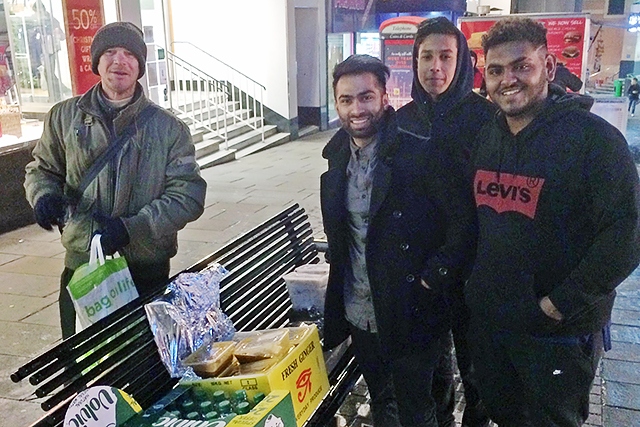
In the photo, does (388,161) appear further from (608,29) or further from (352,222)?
(608,29)

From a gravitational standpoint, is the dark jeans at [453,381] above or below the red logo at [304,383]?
below

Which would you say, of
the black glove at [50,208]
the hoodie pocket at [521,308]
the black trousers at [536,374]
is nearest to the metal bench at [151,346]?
the black glove at [50,208]

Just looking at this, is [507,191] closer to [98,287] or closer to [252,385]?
[252,385]

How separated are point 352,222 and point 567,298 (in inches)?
32.9

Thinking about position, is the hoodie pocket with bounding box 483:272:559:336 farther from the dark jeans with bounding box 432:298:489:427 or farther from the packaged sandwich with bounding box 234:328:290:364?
the packaged sandwich with bounding box 234:328:290:364

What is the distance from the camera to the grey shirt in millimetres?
2420

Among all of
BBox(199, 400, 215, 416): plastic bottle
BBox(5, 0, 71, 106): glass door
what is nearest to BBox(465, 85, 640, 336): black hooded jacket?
BBox(199, 400, 215, 416): plastic bottle

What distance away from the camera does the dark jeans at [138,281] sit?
110 inches

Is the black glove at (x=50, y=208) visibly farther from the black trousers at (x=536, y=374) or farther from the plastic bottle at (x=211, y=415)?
the black trousers at (x=536, y=374)

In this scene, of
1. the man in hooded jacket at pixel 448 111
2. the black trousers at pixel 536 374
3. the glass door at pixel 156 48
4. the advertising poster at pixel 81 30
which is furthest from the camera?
the glass door at pixel 156 48

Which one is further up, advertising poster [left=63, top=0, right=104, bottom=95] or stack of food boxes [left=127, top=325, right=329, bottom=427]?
advertising poster [left=63, top=0, right=104, bottom=95]

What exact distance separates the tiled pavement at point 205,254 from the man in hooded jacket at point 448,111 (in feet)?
1.70

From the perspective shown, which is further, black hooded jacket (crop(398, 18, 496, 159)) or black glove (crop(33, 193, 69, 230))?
black hooded jacket (crop(398, 18, 496, 159))

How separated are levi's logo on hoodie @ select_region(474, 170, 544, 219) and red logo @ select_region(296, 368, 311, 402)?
3.00ft
